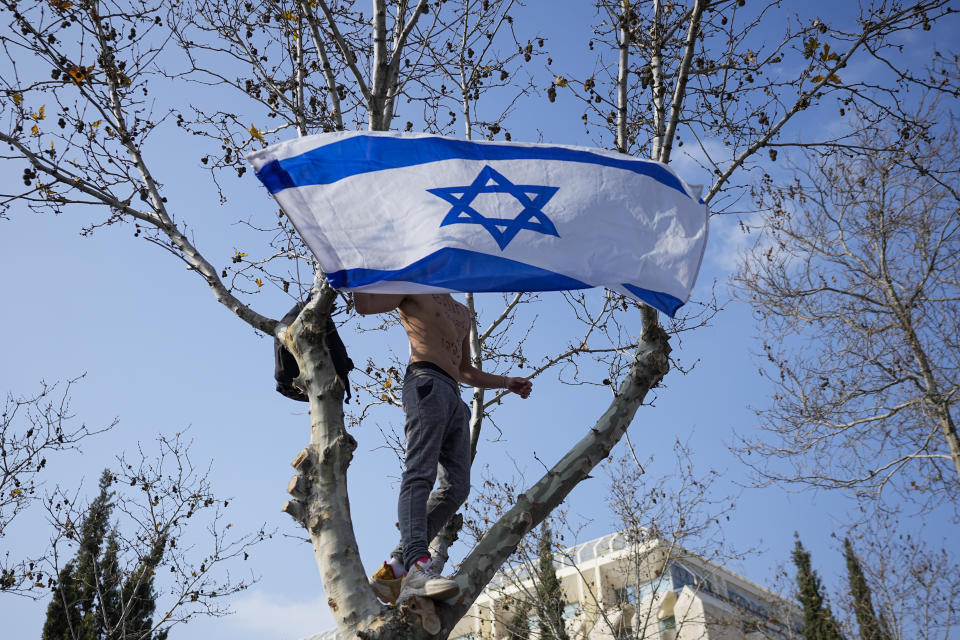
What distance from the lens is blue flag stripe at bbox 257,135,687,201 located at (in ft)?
13.1

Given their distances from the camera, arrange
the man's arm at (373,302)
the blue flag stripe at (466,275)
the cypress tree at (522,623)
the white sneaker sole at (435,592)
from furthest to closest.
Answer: the cypress tree at (522,623) < the man's arm at (373,302) < the blue flag stripe at (466,275) < the white sneaker sole at (435,592)

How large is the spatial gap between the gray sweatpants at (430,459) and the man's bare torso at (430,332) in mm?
85

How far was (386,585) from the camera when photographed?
4.09 metres

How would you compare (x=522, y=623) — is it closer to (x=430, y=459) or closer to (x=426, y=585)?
(x=430, y=459)

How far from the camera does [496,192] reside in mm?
4199

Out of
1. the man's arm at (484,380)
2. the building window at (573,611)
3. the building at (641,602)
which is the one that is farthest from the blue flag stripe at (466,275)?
the building window at (573,611)

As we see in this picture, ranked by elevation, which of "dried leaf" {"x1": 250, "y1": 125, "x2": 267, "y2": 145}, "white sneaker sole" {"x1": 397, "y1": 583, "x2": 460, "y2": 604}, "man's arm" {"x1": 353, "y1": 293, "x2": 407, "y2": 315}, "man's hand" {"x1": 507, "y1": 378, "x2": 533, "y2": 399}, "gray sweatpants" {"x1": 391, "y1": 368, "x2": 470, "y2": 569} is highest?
"dried leaf" {"x1": 250, "y1": 125, "x2": 267, "y2": 145}

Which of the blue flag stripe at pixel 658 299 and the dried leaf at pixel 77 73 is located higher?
the dried leaf at pixel 77 73

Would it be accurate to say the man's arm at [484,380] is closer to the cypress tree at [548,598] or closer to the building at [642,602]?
the building at [642,602]

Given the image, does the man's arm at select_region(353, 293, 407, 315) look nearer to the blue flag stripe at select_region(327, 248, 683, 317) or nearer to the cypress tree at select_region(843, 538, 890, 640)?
the blue flag stripe at select_region(327, 248, 683, 317)

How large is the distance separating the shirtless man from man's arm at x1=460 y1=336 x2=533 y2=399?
74 mm

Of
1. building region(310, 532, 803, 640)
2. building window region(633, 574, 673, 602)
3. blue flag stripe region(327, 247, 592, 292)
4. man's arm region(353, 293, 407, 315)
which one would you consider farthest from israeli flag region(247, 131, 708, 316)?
building window region(633, 574, 673, 602)

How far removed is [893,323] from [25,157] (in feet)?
41.8

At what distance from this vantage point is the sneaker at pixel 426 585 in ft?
11.7
